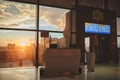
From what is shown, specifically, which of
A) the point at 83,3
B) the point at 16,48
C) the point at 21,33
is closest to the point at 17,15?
the point at 21,33

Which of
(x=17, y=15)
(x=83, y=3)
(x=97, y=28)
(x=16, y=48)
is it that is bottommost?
(x=16, y=48)

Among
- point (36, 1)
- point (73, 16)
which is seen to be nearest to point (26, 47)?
point (36, 1)

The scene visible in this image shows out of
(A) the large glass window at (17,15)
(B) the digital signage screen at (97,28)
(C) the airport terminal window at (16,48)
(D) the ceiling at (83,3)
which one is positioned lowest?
(C) the airport terminal window at (16,48)

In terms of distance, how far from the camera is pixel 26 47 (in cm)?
1131

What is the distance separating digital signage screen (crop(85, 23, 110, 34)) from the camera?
1291cm

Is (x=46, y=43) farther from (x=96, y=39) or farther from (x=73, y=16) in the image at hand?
(x=96, y=39)

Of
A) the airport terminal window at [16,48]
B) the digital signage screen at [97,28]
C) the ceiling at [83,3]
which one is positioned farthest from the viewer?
the digital signage screen at [97,28]

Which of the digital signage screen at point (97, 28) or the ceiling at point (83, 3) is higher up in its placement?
the ceiling at point (83, 3)

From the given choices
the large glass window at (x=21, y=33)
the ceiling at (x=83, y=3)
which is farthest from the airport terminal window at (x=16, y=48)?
the ceiling at (x=83, y=3)

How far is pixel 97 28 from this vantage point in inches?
519

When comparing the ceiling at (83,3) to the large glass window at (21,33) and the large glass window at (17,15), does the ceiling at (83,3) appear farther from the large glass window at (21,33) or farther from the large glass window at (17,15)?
the large glass window at (17,15)

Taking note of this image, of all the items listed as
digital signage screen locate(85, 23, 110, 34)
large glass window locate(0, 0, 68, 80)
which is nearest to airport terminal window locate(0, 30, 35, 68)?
large glass window locate(0, 0, 68, 80)

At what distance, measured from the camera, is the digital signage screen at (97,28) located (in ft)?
42.3

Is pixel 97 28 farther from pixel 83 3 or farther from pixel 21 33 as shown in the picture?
pixel 21 33
